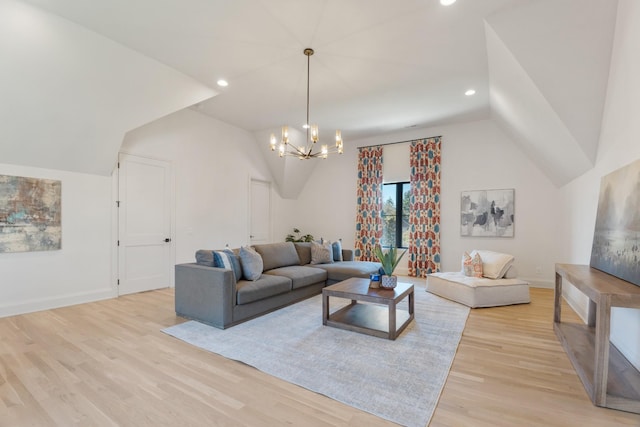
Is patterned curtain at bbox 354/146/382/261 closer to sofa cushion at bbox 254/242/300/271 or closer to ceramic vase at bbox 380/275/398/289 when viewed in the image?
sofa cushion at bbox 254/242/300/271

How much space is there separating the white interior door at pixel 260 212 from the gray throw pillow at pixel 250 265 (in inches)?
121

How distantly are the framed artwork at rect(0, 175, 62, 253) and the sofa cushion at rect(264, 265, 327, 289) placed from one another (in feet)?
10.2

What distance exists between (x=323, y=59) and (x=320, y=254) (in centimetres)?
327

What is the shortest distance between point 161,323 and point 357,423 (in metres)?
2.75

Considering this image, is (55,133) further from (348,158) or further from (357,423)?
(348,158)

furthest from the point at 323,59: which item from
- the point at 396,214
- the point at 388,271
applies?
the point at 396,214

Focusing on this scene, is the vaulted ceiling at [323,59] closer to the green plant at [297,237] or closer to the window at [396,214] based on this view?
the window at [396,214]

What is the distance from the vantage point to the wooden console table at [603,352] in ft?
6.19

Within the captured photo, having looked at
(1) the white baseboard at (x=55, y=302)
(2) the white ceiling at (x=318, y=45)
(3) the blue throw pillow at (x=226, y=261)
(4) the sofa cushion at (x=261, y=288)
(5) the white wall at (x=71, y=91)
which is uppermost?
(2) the white ceiling at (x=318, y=45)

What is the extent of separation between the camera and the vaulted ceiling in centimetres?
275

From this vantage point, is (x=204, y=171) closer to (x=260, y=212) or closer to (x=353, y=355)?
(x=260, y=212)

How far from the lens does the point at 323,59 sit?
372 cm

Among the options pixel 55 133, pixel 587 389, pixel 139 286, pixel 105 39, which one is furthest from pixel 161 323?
pixel 587 389

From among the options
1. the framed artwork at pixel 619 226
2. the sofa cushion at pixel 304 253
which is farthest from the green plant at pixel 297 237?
the framed artwork at pixel 619 226
